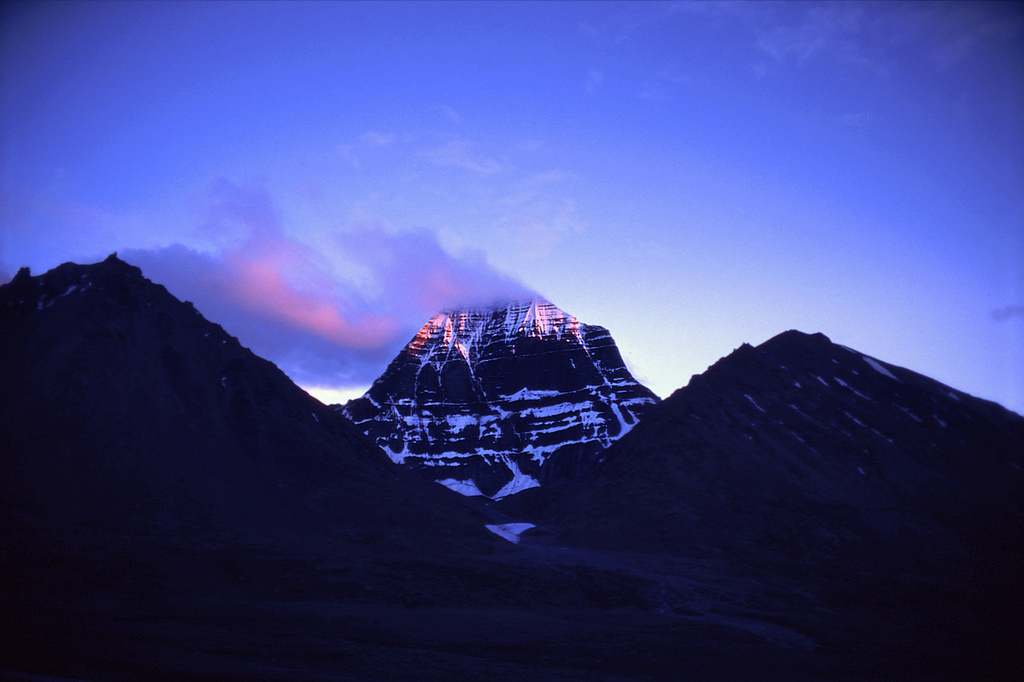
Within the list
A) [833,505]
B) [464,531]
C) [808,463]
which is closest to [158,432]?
[464,531]

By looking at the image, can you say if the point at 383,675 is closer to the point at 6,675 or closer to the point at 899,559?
the point at 6,675

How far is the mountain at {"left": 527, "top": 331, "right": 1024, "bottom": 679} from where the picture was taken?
49062mm

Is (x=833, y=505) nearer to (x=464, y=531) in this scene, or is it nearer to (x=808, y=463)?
(x=808, y=463)

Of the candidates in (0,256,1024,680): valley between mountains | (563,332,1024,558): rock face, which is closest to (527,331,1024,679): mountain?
(563,332,1024,558): rock face

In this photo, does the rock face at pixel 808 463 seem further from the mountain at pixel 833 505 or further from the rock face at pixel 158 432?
the rock face at pixel 158 432

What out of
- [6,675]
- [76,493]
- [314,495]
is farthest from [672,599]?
[76,493]

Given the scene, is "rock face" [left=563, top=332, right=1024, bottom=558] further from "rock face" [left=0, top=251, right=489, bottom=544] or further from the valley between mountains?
"rock face" [left=0, top=251, right=489, bottom=544]

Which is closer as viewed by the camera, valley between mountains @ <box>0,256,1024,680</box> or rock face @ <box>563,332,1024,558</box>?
valley between mountains @ <box>0,256,1024,680</box>

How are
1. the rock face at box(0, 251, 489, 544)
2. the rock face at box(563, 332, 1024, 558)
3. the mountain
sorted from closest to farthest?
the mountain → the rock face at box(0, 251, 489, 544) → the rock face at box(563, 332, 1024, 558)

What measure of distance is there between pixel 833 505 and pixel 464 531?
3506cm

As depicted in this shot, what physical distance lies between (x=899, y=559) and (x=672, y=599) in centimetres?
2462

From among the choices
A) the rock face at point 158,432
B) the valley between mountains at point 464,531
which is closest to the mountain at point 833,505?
the valley between mountains at point 464,531

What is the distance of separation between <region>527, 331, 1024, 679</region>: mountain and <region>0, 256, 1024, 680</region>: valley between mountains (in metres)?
0.31

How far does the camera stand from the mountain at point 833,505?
49.1 m
